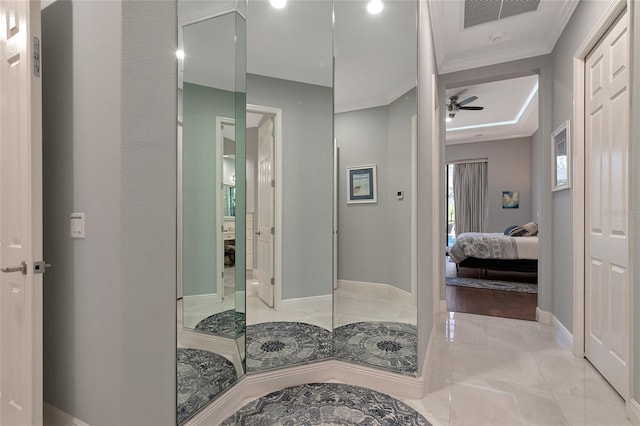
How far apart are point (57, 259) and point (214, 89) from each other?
114cm

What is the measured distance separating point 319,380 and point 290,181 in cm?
140

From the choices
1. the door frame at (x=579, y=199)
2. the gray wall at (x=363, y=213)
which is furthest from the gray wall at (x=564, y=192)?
the gray wall at (x=363, y=213)

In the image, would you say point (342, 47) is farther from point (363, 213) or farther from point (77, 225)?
point (77, 225)

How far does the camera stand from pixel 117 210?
1.24 m

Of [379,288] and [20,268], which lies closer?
[20,268]

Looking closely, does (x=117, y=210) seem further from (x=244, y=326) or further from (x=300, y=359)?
(x=300, y=359)

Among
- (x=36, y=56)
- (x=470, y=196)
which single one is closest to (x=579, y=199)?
(x=36, y=56)

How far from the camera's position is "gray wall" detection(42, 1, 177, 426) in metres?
1.24

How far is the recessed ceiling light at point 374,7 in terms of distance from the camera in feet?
7.08

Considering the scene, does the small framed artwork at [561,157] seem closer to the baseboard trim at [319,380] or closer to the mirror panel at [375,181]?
the mirror panel at [375,181]

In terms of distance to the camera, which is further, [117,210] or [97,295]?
[97,295]

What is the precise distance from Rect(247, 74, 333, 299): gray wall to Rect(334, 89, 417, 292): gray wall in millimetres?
107

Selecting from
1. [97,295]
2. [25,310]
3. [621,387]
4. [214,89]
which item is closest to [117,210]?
[97,295]

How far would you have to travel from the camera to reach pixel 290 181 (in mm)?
2373
